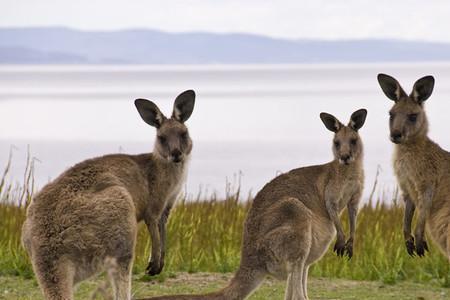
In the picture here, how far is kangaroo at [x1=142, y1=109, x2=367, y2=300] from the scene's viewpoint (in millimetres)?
8336

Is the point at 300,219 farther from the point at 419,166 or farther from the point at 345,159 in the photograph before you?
the point at 419,166

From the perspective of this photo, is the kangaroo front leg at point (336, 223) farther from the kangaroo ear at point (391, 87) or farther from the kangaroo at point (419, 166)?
the kangaroo ear at point (391, 87)

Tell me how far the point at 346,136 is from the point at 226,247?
2.94m

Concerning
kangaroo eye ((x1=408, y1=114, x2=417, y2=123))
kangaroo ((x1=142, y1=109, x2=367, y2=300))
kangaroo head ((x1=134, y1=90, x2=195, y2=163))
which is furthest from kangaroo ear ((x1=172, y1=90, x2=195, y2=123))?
kangaroo eye ((x1=408, y1=114, x2=417, y2=123))

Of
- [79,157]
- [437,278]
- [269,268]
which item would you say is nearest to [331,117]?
[269,268]

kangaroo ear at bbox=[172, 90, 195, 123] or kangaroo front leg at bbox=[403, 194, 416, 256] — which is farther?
kangaroo front leg at bbox=[403, 194, 416, 256]

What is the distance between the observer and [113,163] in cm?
846

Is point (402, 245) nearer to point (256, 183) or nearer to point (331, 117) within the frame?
point (331, 117)

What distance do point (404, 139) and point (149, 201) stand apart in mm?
1997

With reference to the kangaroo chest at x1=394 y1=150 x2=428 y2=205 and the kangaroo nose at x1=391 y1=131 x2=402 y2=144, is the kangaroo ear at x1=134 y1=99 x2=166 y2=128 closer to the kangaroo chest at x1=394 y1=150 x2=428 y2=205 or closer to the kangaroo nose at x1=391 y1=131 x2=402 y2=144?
the kangaroo nose at x1=391 y1=131 x2=402 y2=144

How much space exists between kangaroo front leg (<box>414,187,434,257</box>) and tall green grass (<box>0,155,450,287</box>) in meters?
2.07

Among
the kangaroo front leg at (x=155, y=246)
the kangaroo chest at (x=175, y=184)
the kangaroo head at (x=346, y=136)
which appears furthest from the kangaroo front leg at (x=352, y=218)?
the kangaroo front leg at (x=155, y=246)

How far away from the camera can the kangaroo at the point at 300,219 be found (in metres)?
8.34

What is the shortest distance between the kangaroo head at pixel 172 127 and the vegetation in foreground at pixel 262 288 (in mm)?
1746
